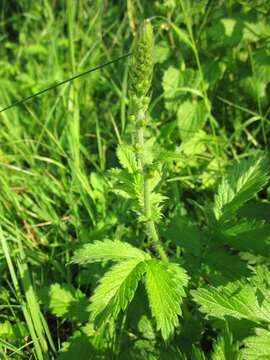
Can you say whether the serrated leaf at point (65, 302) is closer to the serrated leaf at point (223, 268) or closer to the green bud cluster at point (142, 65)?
the serrated leaf at point (223, 268)

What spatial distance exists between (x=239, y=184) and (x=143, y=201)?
48 centimetres

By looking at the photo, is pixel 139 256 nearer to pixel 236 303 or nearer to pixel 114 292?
pixel 114 292

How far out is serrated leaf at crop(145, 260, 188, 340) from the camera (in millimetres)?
1355

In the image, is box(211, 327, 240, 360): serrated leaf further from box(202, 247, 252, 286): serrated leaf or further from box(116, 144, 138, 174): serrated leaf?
box(116, 144, 138, 174): serrated leaf

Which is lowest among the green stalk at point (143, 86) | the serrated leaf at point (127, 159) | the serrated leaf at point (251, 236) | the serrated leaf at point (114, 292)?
the serrated leaf at point (251, 236)

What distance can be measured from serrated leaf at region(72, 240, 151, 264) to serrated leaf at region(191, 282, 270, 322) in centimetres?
25

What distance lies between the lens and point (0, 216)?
199 cm

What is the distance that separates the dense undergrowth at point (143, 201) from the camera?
147 cm

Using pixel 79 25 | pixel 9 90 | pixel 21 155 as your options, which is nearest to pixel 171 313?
pixel 21 155

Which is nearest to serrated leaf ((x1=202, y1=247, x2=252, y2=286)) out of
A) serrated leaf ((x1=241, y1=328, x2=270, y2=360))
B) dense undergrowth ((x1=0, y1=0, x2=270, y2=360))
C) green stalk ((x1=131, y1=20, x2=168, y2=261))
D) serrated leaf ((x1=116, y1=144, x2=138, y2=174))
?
dense undergrowth ((x1=0, y1=0, x2=270, y2=360))

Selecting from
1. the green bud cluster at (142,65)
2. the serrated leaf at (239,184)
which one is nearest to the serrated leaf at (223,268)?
the serrated leaf at (239,184)

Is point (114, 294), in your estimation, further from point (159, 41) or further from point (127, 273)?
point (159, 41)

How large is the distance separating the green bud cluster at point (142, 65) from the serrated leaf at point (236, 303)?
69cm

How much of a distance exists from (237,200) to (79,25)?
2320mm
